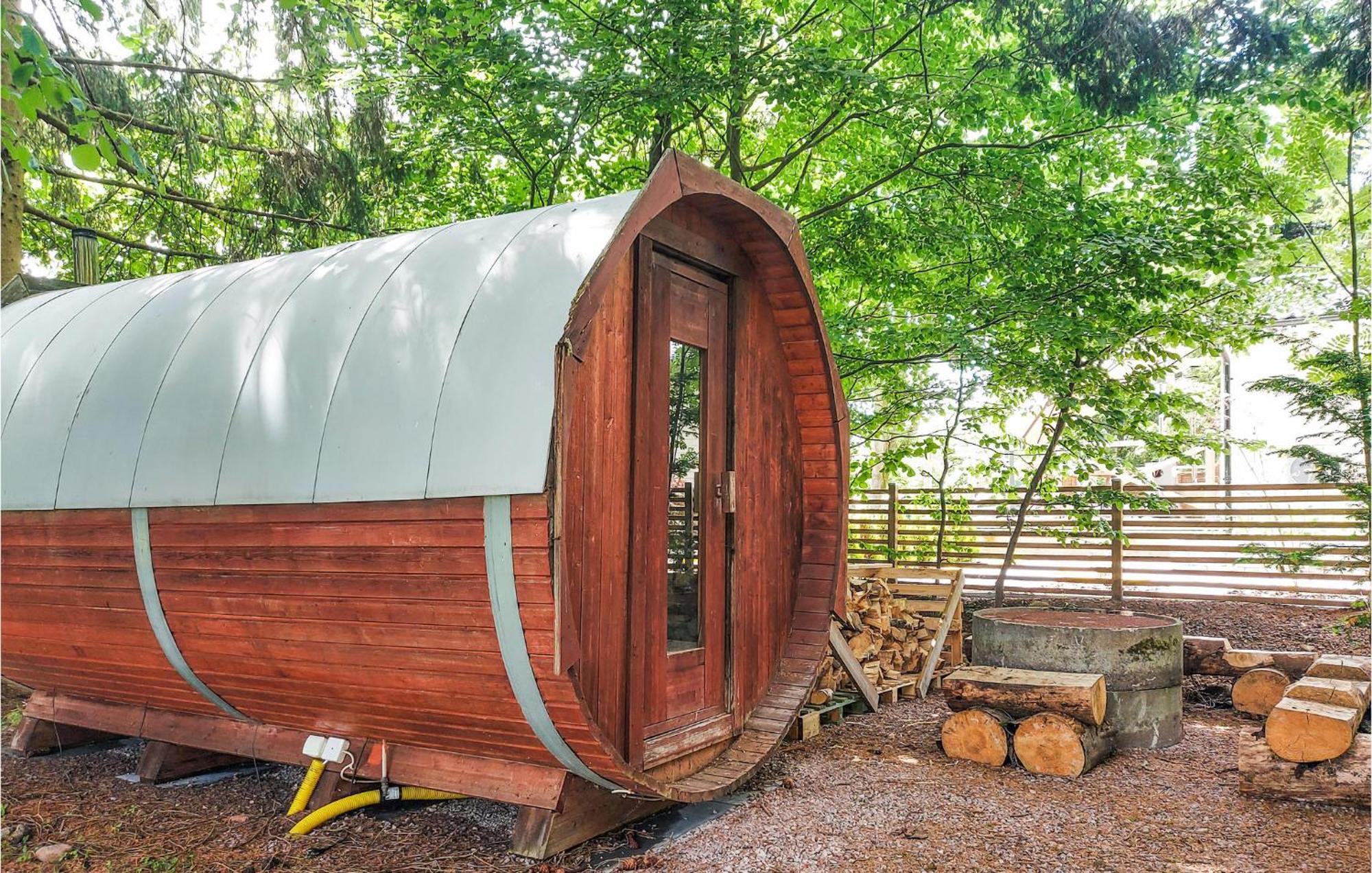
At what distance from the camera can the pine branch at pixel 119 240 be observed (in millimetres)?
8211

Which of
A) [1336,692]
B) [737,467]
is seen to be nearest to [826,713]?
[737,467]

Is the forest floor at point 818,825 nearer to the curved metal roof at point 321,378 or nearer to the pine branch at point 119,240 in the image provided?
the curved metal roof at point 321,378

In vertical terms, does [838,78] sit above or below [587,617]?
above

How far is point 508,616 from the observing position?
3520 millimetres

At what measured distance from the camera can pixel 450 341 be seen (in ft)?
12.8

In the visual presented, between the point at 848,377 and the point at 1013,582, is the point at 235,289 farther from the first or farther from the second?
the point at 1013,582

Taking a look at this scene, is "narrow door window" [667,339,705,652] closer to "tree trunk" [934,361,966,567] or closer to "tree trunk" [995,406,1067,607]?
"tree trunk" [934,361,966,567]

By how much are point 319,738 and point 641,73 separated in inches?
218

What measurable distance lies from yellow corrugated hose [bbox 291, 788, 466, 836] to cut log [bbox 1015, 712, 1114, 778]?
9.88ft

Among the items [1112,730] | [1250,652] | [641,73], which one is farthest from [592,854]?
[641,73]

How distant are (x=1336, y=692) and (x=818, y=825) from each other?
2810mm

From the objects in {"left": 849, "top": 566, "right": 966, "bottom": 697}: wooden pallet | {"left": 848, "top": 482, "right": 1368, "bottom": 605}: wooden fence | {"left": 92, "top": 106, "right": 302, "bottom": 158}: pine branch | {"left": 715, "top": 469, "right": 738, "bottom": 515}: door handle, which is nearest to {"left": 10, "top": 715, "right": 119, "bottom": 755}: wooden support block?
{"left": 715, "top": 469, "right": 738, "bottom": 515}: door handle

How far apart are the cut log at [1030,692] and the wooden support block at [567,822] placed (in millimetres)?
2287

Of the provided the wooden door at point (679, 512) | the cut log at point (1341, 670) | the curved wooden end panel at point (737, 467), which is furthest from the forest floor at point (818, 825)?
the cut log at point (1341, 670)
